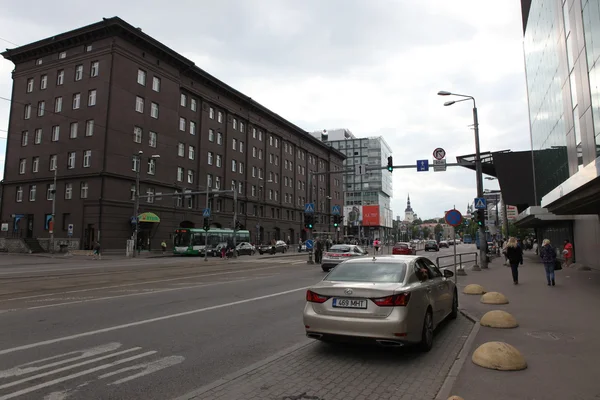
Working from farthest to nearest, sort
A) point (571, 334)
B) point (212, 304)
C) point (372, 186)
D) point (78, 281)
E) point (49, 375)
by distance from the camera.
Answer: point (372, 186)
point (78, 281)
point (212, 304)
point (571, 334)
point (49, 375)

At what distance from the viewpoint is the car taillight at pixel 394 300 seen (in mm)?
5629

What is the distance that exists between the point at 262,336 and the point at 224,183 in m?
50.8

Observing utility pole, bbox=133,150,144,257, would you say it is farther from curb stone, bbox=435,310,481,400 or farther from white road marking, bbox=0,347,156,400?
curb stone, bbox=435,310,481,400

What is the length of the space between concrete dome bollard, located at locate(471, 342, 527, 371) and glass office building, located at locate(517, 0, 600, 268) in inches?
274

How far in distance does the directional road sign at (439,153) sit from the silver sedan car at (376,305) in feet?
55.0

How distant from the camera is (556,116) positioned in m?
24.9

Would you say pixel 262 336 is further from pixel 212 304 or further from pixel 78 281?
pixel 78 281

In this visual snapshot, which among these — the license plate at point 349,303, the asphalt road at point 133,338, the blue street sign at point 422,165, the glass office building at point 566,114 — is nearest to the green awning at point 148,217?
the blue street sign at point 422,165

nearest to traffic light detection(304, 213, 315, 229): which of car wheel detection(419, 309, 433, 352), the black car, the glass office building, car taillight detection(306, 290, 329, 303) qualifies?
the glass office building

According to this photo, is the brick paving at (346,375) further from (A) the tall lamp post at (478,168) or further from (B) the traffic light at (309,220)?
(B) the traffic light at (309,220)

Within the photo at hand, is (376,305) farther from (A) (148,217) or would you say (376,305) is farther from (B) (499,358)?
(A) (148,217)

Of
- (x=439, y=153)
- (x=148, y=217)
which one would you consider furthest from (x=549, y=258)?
(x=148, y=217)

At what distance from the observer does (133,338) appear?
6.99 m

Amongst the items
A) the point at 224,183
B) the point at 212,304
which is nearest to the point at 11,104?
the point at 224,183
